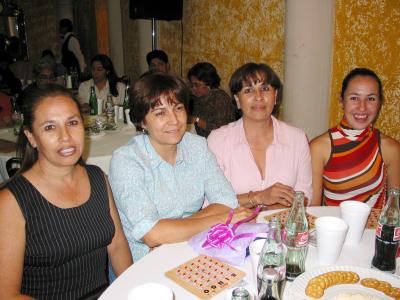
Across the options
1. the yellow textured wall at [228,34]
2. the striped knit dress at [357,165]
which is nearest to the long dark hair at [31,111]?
the striped knit dress at [357,165]

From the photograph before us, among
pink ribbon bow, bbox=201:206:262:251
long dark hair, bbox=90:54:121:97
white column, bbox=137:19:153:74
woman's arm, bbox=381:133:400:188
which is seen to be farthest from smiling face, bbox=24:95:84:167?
white column, bbox=137:19:153:74

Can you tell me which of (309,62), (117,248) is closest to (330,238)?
(117,248)

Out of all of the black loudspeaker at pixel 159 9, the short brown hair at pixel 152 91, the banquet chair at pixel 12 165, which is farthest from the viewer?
the black loudspeaker at pixel 159 9

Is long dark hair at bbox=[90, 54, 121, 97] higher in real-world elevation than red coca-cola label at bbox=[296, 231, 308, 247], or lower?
higher

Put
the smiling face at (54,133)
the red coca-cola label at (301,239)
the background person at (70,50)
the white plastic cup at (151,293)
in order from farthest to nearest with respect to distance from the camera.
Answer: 1. the background person at (70,50)
2. the smiling face at (54,133)
3. the red coca-cola label at (301,239)
4. the white plastic cup at (151,293)

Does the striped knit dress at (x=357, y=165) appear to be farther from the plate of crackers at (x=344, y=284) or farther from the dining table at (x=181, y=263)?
the plate of crackers at (x=344, y=284)

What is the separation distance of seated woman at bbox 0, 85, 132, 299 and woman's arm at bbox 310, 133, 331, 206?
4.10 ft

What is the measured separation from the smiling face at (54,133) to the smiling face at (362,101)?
1.59 m

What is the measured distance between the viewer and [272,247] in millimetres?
1141

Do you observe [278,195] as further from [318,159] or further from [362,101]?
[362,101]

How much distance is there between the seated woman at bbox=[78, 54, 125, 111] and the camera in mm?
5020

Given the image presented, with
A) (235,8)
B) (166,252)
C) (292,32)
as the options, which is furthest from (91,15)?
(166,252)

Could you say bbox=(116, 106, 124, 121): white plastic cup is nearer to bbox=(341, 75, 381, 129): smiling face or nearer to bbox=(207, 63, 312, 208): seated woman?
bbox=(207, 63, 312, 208): seated woman

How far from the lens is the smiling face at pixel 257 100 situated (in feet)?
7.38
